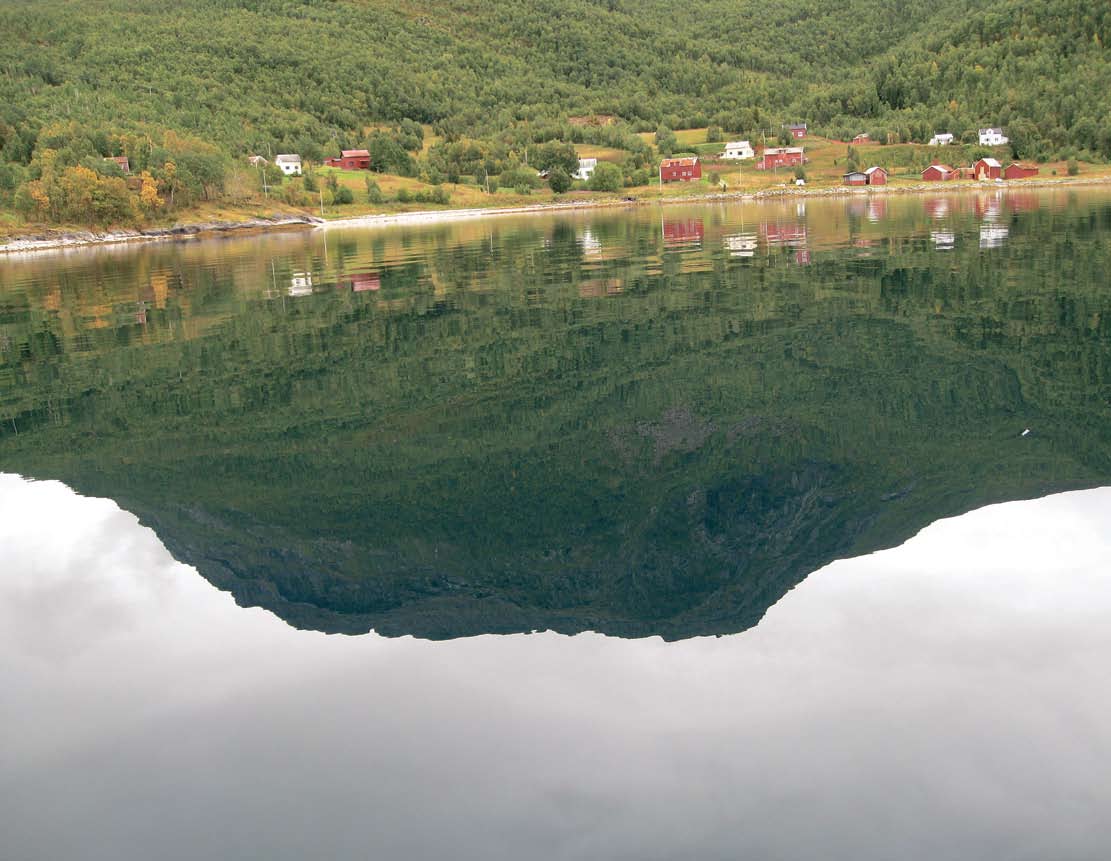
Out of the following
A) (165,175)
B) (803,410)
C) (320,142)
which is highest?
(320,142)

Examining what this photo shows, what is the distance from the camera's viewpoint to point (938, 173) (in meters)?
125

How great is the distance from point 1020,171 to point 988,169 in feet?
14.3

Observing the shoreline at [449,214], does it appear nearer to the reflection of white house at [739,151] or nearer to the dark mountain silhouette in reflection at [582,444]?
the reflection of white house at [739,151]

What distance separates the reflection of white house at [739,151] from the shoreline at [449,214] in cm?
3206

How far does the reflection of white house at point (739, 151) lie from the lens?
157 meters

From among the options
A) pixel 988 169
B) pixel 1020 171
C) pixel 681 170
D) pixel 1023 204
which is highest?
pixel 681 170

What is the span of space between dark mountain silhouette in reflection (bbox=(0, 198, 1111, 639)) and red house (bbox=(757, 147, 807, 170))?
428ft

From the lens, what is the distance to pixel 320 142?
17462 centimetres

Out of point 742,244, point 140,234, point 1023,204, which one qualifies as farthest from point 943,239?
point 140,234

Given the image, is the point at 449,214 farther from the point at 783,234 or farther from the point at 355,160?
the point at 783,234

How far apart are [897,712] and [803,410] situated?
7.06 m

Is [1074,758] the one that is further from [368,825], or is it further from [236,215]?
[236,215]

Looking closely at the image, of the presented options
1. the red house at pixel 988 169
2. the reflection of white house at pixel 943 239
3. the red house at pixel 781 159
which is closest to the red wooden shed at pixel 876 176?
the red house at pixel 988 169

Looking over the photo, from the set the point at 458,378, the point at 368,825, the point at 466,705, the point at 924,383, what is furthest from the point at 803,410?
the point at 368,825
